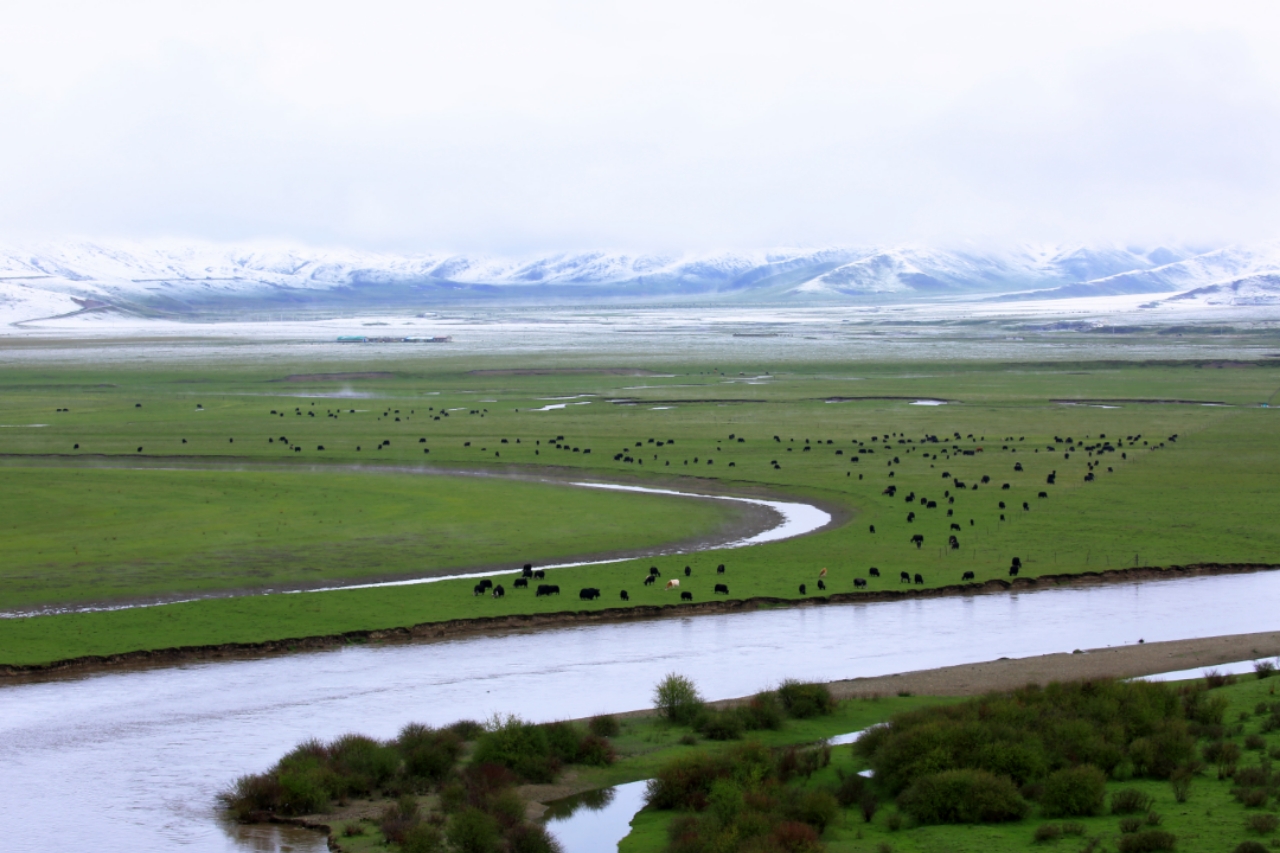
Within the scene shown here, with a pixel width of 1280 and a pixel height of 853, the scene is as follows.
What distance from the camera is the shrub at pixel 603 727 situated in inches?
858

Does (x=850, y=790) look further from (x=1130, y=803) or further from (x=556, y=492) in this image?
(x=556, y=492)

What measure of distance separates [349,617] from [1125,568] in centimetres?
2070

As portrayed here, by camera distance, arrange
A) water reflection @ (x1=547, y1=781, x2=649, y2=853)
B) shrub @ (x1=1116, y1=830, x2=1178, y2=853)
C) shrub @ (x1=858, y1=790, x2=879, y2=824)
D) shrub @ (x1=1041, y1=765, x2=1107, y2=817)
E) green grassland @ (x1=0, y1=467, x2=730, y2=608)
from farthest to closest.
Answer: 1. green grassland @ (x1=0, y1=467, x2=730, y2=608)
2. water reflection @ (x1=547, y1=781, x2=649, y2=853)
3. shrub @ (x1=858, y1=790, x2=879, y2=824)
4. shrub @ (x1=1041, y1=765, x2=1107, y2=817)
5. shrub @ (x1=1116, y1=830, x2=1178, y2=853)

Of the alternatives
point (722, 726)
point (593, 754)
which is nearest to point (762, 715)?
point (722, 726)

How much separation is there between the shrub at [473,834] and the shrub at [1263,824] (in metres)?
9.44

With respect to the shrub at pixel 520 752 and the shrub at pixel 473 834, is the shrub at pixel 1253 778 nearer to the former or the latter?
the shrub at pixel 520 752

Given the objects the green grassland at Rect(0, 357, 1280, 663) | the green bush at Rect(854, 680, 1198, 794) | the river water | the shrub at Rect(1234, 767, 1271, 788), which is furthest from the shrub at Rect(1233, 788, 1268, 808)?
the green grassland at Rect(0, 357, 1280, 663)

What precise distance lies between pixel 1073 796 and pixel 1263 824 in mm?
2343

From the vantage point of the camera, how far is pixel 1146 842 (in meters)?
15.5

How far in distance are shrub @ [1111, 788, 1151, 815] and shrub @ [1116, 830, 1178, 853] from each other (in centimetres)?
146

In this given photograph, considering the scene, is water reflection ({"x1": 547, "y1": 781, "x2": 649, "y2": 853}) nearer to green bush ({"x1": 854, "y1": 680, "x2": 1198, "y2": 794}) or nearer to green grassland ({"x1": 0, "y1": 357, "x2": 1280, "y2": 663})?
green bush ({"x1": 854, "y1": 680, "x2": 1198, "y2": 794})

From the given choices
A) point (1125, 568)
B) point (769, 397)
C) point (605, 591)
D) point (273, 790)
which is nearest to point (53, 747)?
point (273, 790)

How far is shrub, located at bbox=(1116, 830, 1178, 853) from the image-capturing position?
15391mm

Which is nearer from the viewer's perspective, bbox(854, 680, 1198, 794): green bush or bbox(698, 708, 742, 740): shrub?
bbox(854, 680, 1198, 794): green bush
